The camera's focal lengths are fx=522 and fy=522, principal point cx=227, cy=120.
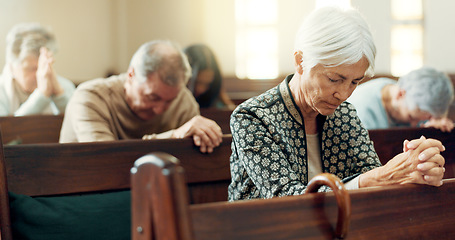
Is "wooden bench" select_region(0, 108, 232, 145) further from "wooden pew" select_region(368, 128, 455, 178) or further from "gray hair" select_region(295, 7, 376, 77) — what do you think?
"gray hair" select_region(295, 7, 376, 77)

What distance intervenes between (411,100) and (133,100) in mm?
1726

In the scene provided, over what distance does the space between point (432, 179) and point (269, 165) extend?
47 cm

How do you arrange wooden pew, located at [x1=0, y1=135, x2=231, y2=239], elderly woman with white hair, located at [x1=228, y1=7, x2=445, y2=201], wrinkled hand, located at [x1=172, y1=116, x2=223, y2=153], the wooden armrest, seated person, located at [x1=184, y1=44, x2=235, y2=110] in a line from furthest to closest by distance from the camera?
seated person, located at [x1=184, y1=44, x2=235, y2=110]
wrinkled hand, located at [x1=172, y1=116, x2=223, y2=153]
wooden pew, located at [x1=0, y1=135, x2=231, y2=239]
elderly woman with white hair, located at [x1=228, y1=7, x2=445, y2=201]
the wooden armrest

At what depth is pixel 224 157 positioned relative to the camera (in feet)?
7.64

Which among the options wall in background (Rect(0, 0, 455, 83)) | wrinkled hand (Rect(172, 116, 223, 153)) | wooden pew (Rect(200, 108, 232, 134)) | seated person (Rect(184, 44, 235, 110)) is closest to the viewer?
wrinkled hand (Rect(172, 116, 223, 153))

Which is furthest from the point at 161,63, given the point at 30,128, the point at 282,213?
the point at 282,213

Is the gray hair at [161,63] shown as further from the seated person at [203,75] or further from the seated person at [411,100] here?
the seated person at [203,75]

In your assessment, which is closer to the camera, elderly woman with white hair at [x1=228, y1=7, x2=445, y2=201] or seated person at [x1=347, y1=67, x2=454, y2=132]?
elderly woman with white hair at [x1=228, y1=7, x2=445, y2=201]

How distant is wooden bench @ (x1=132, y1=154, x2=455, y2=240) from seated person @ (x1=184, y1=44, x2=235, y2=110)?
3.47 m

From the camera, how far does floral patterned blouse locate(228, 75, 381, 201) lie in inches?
62.2

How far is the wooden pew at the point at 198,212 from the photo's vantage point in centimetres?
88

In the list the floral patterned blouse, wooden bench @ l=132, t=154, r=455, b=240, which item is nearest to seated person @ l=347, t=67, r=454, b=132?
the floral patterned blouse

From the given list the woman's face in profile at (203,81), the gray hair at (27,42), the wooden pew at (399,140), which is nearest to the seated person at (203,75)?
the woman's face in profile at (203,81)

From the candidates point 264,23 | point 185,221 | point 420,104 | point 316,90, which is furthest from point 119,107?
point 264,23
